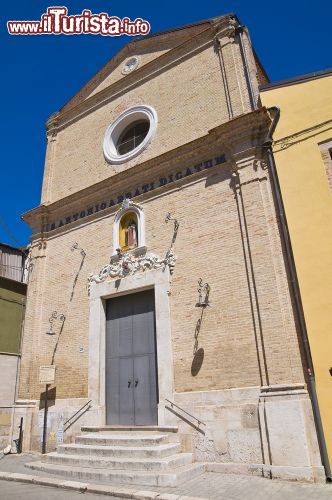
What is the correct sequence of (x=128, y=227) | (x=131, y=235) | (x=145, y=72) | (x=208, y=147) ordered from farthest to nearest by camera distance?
(x=145, y=72) < (x=128, y=227) < (x=131, y=235) < (x=208, y=147)

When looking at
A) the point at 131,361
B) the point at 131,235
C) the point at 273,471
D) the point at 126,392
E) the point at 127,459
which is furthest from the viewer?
the point at 131,235

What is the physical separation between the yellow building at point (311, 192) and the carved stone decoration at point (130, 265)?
116 inches

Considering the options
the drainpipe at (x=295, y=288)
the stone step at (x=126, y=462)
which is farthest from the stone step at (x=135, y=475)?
the drainpipe at (x=295, y=288)

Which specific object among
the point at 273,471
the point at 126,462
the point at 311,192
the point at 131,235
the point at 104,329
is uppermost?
the point at 131,235

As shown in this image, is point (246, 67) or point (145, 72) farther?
point (145, 72)

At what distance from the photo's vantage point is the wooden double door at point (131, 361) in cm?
884

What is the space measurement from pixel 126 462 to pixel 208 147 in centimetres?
693

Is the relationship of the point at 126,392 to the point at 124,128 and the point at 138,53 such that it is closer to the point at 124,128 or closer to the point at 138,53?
the point at 124,128

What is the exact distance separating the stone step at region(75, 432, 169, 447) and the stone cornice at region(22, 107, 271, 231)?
618 cm

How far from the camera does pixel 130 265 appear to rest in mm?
9969

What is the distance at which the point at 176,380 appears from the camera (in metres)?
8.38

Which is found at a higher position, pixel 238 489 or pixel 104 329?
pixel 104 329

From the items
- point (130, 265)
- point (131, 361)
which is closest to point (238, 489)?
point (131, 361)

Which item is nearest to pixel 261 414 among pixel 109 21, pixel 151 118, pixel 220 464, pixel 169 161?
pixel 220 464
